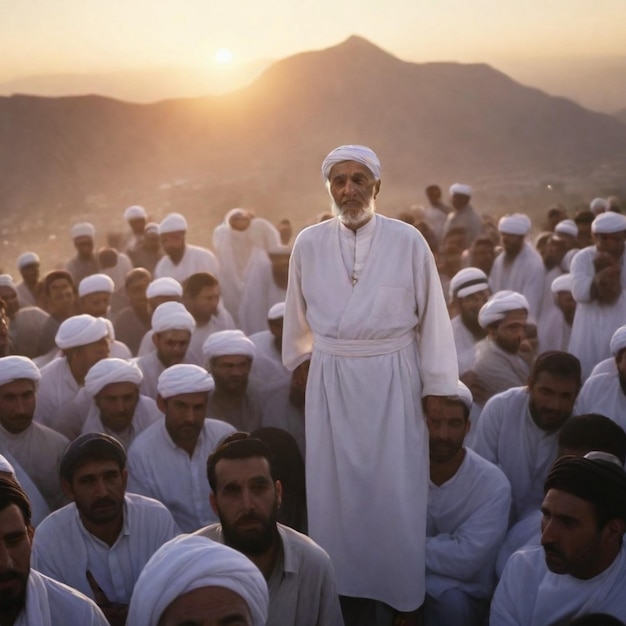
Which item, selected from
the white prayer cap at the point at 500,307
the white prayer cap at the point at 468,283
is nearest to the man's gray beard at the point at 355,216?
the white prayer cap at the point at 500,307

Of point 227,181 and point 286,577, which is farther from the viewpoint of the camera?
point 227,181

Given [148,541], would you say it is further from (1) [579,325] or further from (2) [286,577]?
(1) [579,325]

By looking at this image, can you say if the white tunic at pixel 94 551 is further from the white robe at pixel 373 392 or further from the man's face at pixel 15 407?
the man's face at pixel 15 407

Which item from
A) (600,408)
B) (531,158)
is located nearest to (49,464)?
(600,408)

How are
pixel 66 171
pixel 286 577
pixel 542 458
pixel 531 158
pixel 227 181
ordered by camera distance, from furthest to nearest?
pixel 531 158 < pixel 227 181 < pixel 66 171 < pixel 542 458 < pixel 286 577

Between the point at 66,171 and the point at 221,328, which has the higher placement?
the point at 66,171

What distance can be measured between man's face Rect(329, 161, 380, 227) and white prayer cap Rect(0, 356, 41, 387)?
6.42 ft

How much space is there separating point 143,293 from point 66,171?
19.0m

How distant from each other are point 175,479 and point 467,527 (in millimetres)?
1319

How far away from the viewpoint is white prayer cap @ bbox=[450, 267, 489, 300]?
607 cm

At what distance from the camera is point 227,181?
2883 cm

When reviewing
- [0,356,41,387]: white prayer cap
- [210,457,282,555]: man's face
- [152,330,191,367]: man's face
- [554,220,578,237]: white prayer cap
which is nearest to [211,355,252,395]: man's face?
[152,330,191,367]: man's face

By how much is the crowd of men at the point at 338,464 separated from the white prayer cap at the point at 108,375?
0.01 m

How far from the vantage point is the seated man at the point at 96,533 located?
346cm
